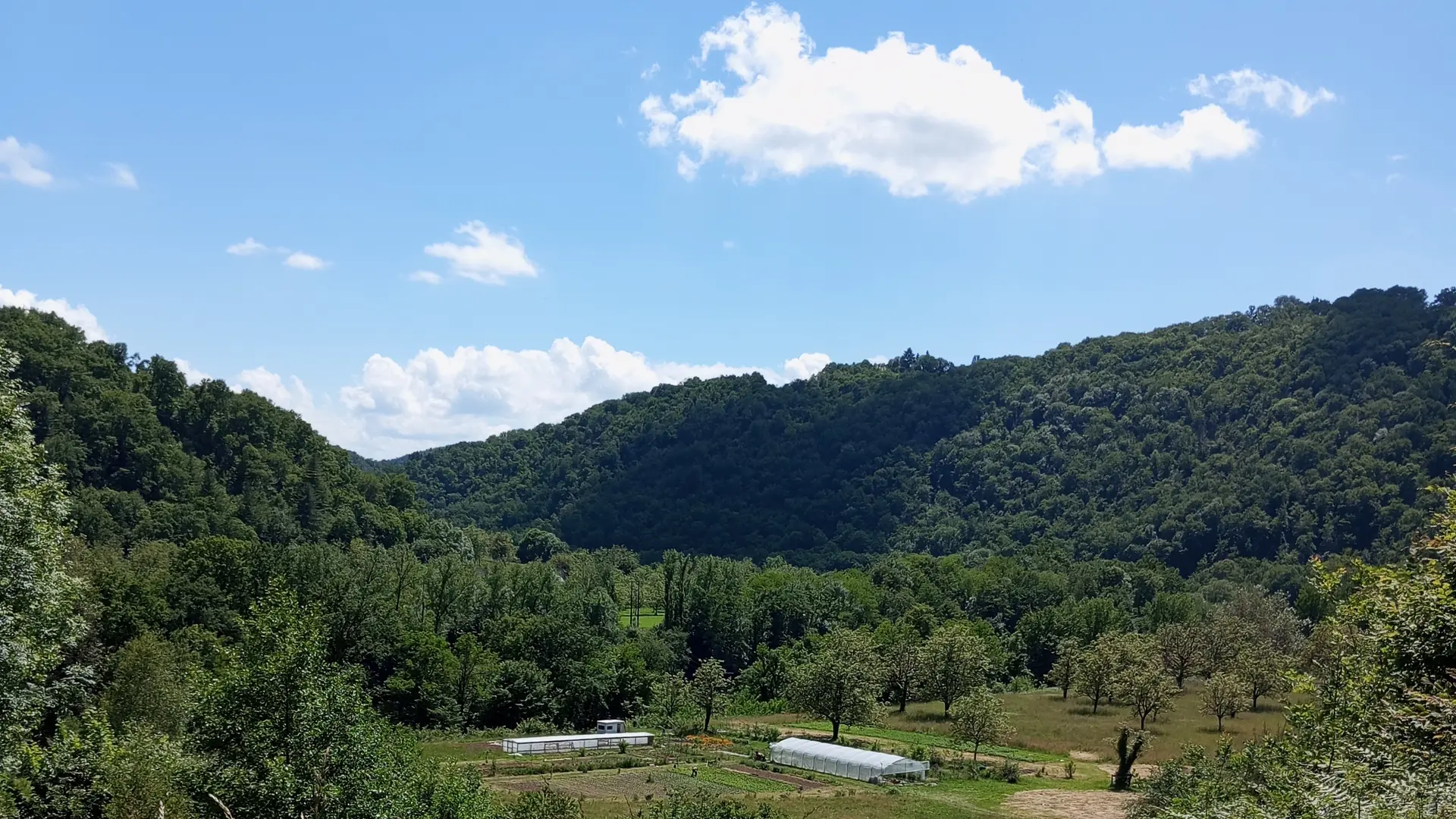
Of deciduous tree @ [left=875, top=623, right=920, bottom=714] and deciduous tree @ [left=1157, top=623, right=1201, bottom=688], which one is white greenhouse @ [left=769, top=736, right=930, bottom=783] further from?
deciduous tree @ [left=1157, top=623, right=1201, bottom=688]

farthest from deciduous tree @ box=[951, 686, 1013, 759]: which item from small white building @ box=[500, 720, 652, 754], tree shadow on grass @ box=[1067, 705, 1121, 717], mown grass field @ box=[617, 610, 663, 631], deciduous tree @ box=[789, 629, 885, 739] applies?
mown grass field @ box=[617, 610, 663, 631]

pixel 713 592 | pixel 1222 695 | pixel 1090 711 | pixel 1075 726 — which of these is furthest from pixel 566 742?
pixel 713 592

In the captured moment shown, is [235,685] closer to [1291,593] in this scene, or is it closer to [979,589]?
[979,589]

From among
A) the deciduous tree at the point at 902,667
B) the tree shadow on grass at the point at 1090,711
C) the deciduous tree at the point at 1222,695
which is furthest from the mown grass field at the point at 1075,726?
the deciduous tree at the point at 902,667

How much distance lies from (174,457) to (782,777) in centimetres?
8046

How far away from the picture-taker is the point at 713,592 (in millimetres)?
109750

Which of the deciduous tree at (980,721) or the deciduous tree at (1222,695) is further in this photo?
the deciduous tree at (1222,695)

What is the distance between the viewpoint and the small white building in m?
61.9

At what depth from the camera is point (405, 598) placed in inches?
→ 3516

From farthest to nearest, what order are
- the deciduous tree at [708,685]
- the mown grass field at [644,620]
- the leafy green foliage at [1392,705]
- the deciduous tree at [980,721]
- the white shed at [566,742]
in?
the mown grass field at [644,620]
the deciduous tree at [708,685]
the white shed at [566,742]
the deciduous tree at [980,721]
the leafy green foliage at [1392,705]

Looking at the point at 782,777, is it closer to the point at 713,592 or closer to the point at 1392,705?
the point at 1392,705

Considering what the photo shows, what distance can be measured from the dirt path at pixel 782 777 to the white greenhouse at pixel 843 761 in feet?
8.96

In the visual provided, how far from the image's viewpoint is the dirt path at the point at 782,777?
169 ft

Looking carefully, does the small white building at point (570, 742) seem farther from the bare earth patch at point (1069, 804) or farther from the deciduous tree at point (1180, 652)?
the deciduous tree at point (1180, 652)
